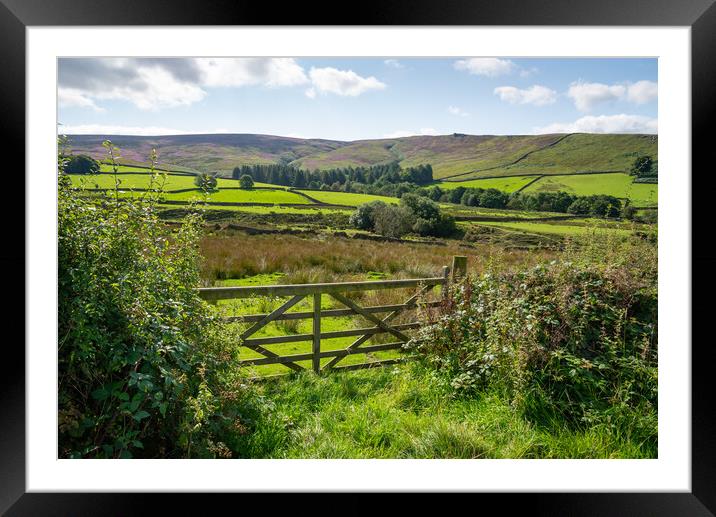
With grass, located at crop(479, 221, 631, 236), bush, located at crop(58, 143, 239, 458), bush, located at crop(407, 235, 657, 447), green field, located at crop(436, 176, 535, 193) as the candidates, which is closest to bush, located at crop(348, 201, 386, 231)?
green field, located at crop(436, 176, 535, 193)

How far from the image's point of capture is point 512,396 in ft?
9.83

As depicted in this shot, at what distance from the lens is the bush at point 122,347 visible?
2.06 meters

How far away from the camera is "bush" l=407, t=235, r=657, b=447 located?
9.39ft

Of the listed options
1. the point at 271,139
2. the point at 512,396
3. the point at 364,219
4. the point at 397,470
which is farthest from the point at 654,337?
the point at 271,139

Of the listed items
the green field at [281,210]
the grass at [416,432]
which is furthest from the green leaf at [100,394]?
the green field at [281,210]

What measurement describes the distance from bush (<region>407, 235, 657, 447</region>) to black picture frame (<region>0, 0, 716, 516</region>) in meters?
0.85

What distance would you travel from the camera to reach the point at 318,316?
4.21 meters

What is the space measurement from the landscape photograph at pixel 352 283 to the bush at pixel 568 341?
2cm

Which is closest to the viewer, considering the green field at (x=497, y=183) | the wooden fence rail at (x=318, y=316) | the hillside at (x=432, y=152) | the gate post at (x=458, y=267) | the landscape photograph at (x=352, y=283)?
the landscape photograph at (x=352, y=283)

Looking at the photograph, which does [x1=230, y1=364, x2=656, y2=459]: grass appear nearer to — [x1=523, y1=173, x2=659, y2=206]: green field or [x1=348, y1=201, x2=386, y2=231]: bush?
[x1=523, y1=173, x2=659, y2=206]: green field

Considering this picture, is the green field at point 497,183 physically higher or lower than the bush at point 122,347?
higher

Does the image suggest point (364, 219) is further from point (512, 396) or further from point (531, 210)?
point (512, 396)
